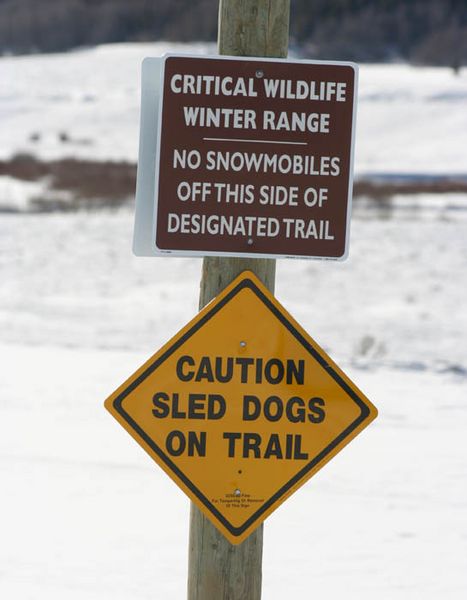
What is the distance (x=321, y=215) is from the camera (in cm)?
288

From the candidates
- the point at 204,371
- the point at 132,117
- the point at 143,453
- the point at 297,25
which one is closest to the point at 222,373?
the point at 204,371

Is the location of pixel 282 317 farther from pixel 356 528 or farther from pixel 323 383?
pixel 356 528

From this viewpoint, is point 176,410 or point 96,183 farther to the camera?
point 96,183

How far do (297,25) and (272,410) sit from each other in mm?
127158

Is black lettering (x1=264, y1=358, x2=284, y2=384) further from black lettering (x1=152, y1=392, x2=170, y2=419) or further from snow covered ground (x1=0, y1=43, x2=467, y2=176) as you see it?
snow covered ground (x1=0, y1=43, x2=467, y2=176)

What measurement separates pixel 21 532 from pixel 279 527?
109 cm

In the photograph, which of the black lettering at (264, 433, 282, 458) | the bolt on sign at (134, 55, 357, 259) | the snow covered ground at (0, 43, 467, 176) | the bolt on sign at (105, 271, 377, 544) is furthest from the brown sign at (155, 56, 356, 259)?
the snow covered ground at (0, 43, 467, 176)

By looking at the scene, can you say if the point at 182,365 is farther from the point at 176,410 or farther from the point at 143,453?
the point at 143,453

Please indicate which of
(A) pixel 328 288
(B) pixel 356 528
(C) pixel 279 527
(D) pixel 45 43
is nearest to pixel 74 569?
(C) pixel 279 527

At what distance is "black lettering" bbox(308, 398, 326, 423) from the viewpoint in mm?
2902

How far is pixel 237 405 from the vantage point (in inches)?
113

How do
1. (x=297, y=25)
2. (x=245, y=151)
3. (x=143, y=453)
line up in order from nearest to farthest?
(x=245, y=151)
(x=143, y=453)
(x=297, y=25)

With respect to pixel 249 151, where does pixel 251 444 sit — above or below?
below

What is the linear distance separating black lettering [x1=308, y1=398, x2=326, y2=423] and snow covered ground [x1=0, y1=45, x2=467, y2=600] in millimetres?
1451
